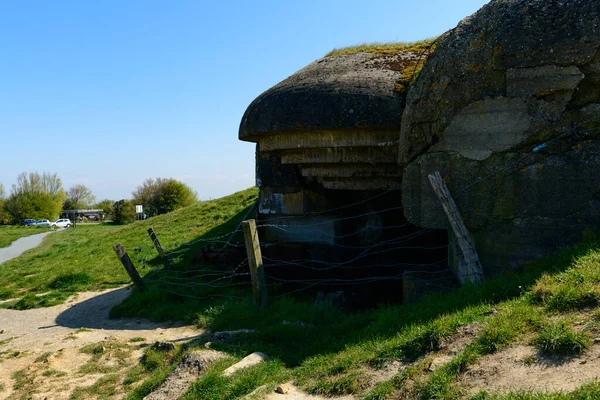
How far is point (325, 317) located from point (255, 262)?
0.91m

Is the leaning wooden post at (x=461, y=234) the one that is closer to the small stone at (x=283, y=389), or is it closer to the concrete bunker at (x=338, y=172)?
the concrete bunker at (x=338, y=172)

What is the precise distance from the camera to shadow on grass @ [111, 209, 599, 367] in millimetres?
3689

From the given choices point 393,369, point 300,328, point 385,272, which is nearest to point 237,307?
point 300,328

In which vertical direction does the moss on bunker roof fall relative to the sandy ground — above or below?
above

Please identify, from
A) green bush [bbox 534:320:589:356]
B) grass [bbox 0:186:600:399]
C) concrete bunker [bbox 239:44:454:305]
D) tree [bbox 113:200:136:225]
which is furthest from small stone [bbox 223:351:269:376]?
tree [bbox 113:200:136:225]

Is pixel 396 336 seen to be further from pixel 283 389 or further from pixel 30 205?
pixel 30 205

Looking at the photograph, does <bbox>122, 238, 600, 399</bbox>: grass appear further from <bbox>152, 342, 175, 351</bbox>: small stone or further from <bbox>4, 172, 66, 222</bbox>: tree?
<bbox>4, 172, 66, 222</bbox>: tree

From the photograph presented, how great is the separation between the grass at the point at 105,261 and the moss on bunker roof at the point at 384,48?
4.00 meters

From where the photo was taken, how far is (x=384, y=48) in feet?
24.2

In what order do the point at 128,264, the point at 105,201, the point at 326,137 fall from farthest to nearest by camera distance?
the point at 105,201
the point at 128,264
the point at 326,137

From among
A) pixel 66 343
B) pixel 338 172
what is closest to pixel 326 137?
pixel 338 172

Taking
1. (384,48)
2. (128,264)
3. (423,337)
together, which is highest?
(384,48)

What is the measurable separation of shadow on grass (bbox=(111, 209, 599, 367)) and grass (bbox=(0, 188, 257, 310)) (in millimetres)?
2949

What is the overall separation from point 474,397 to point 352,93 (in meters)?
4.14
